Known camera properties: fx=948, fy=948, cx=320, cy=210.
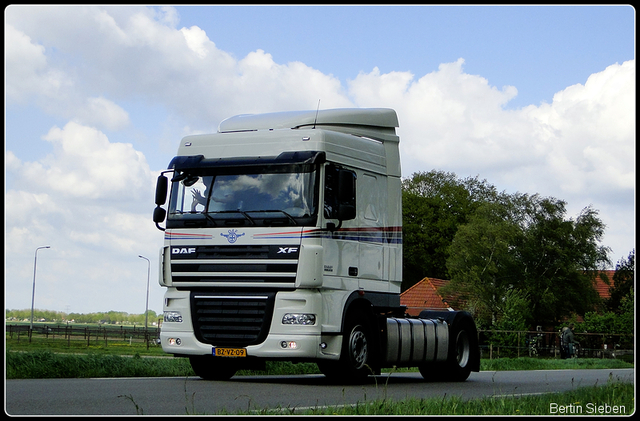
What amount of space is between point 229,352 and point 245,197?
219cm

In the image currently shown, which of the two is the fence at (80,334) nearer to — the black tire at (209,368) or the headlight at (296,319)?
the black tire at (209,368)

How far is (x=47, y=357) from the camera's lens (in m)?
14.4

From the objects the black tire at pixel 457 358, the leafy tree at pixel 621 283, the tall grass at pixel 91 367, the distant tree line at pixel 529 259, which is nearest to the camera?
the tall grass at pixel 91 367

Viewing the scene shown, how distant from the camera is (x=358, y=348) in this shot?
14.1m

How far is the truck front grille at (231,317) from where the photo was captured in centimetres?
1323

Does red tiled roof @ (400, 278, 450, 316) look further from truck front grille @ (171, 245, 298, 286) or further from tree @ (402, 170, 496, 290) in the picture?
truck front grille @ (171, 245, 298, 286)

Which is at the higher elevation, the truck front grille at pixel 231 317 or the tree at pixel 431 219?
the tree at pixel 431 219

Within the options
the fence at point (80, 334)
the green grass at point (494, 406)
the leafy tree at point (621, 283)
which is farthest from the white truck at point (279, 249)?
the leafy tree at point (621, 283)

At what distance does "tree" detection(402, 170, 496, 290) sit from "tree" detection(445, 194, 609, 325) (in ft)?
13.3

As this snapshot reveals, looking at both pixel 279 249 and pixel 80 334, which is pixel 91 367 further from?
pixel 80 334

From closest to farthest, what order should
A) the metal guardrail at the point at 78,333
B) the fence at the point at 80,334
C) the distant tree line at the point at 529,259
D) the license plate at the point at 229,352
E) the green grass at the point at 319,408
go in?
the green grass at the point at 319,408
the license plate at the point at 229,352
the fence at the point at 80,334
the metal guardrail at the point at 78,333
the distant tree line at the point at 529,259

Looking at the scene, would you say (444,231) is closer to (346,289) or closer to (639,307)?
(346,289)

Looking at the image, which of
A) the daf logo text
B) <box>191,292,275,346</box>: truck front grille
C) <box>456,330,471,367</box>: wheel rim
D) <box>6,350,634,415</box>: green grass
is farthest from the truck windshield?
<box>456,330,471,367</box>: wheel rim

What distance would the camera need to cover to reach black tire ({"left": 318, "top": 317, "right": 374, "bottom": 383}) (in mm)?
13695
